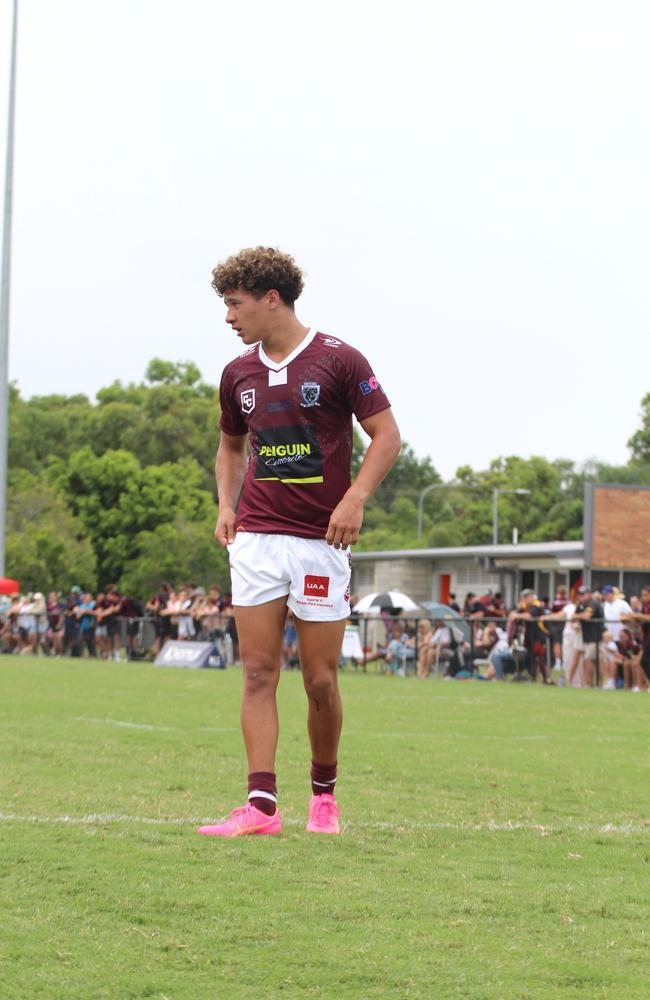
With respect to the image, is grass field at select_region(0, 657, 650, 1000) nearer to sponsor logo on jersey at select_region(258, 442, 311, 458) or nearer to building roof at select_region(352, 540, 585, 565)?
sponsor logo on jersey at select_region(258, 442, 311, 458)

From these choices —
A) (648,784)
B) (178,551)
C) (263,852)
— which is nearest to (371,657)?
(648,784)

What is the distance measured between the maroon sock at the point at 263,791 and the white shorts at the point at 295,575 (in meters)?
0.66

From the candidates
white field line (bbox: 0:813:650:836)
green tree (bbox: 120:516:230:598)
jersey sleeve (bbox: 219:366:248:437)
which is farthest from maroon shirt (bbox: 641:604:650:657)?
green tree (bbox: 120:516:230:598)

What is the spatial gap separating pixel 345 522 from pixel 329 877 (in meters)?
1.58

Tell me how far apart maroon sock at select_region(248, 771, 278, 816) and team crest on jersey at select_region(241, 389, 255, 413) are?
4.92ft

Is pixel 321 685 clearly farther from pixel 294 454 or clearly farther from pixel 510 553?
pixel 510 553

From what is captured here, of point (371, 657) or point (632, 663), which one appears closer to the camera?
point (632, 663)

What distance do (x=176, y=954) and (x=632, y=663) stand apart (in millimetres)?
20496

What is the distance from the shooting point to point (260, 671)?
20.4 feet

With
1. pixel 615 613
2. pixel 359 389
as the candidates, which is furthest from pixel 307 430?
pixel 615 613

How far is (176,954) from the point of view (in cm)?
377

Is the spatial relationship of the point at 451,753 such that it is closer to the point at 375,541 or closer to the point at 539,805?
the point at 539,805

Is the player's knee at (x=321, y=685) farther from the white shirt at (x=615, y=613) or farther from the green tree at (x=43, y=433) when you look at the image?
the green tree at (x=43, y=433)

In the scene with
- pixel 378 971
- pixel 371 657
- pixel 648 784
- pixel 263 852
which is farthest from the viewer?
pixel 371 657
